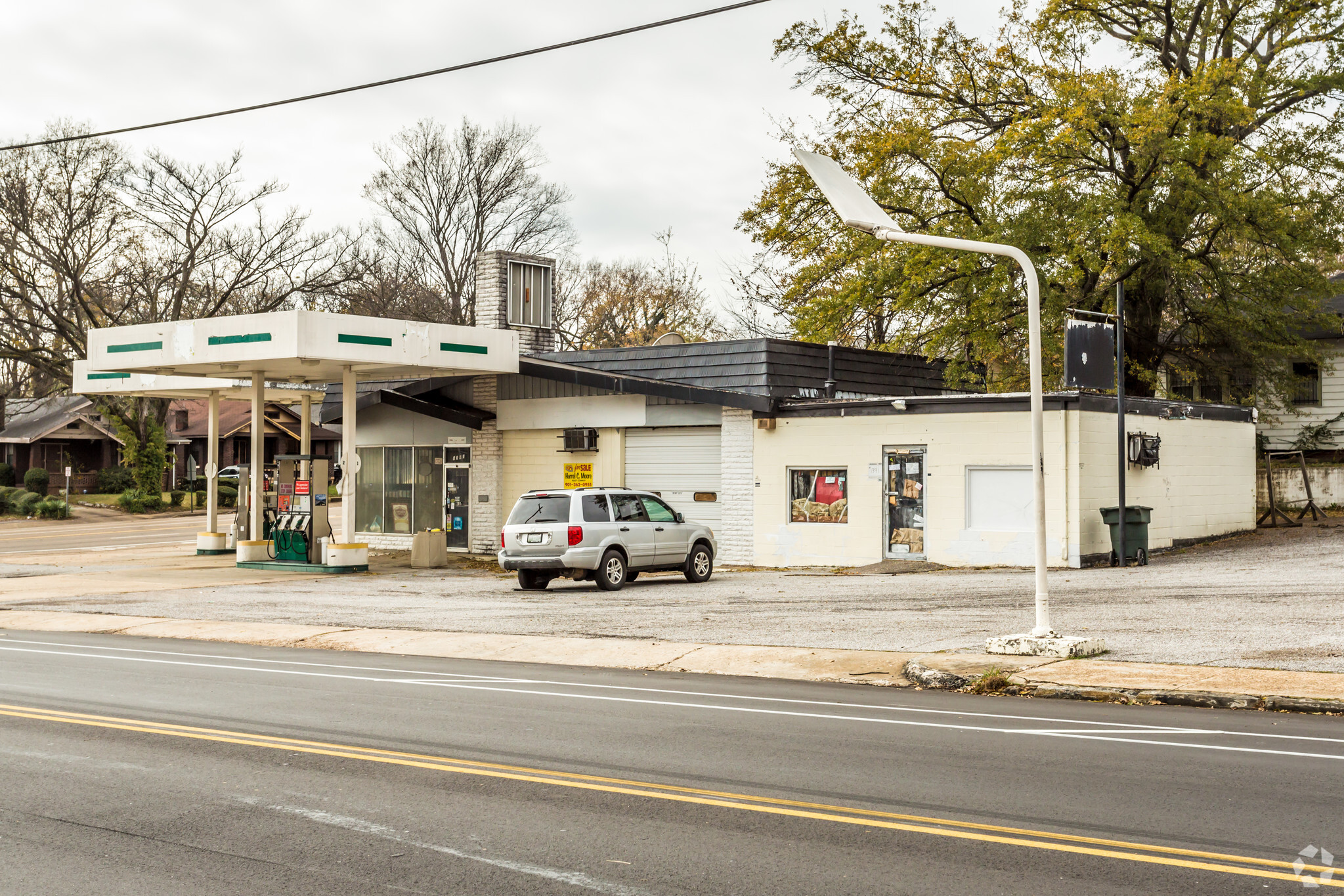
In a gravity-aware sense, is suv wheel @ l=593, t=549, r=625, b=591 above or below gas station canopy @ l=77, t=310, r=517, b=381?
below

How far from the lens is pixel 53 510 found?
5125cm

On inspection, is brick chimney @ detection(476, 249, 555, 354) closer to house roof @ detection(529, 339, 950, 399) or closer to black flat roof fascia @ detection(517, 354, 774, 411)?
house roof @ detection(529, 339, 950, 399)

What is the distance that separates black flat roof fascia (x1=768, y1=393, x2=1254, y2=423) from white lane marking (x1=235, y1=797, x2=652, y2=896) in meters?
17.3

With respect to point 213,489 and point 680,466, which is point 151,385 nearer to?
point 213,489

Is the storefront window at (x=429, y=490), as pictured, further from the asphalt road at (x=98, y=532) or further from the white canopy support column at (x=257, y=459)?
the asphalt road at (x=98, y=532)

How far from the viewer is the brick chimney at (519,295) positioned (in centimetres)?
3130

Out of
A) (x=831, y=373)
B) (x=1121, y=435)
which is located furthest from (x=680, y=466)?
(x=1121, y=435)

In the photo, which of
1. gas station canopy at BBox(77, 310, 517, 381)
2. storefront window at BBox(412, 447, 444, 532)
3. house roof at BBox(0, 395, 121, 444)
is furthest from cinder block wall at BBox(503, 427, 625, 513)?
house roof at BBox(0, 395, 121, 444)

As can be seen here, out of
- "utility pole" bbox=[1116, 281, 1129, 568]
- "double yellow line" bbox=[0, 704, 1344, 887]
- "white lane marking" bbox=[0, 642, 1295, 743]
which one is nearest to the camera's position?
"double yellow line" bbox=[0, 704, 1344, 887]

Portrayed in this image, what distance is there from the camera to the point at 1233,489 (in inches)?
1102

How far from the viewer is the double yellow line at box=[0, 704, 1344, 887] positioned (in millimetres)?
5715

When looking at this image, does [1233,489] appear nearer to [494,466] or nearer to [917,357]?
[917,357]

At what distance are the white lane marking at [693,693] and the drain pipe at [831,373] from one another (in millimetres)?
16201

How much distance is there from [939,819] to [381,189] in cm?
5642
